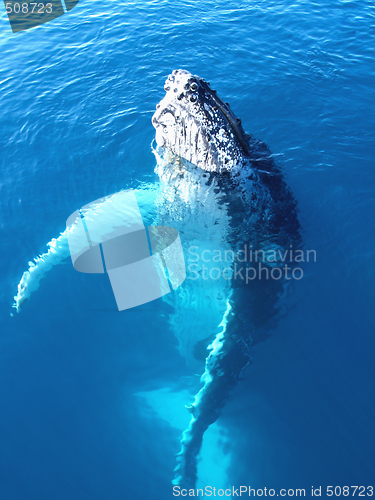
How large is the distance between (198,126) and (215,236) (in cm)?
370

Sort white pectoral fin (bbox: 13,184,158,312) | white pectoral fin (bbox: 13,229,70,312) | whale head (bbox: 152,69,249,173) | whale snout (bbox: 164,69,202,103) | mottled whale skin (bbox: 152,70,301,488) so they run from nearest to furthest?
whale snout (bbox: 164,69,202,103), whale head (bbox: 152,69,249,173), mottled whale skin (bbox: 152,70,301,488), white pectoral fin (bbox: 13,229,70,312), white pectoral fin (bbox: 13,184,158,312)

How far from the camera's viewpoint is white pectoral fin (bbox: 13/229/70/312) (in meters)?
13.2

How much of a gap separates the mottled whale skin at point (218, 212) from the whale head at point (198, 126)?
28mm

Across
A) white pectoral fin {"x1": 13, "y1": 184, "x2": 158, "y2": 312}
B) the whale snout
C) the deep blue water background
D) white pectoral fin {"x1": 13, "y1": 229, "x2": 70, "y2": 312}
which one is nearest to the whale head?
the whale snout

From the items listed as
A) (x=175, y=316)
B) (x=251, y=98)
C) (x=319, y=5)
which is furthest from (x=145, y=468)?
(x=319, y=5)

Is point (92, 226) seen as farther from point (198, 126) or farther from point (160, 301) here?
point (198, 126)

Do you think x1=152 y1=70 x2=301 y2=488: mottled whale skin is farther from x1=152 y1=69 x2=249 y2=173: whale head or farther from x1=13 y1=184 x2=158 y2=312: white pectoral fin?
x1=13 y1=184 x2=158 y2=312: white pectoral fin

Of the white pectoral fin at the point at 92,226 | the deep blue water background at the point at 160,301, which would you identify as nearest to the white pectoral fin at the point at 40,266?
the white pectoral fin at the point at 92,226

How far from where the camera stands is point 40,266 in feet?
44.9

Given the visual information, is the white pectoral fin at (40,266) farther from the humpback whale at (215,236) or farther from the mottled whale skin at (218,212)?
the mottled whale skin at (218,212)

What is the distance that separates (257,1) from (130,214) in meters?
24.3

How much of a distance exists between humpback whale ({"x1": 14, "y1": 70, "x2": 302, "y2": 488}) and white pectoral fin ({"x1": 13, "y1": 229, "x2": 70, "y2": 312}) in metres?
0.11

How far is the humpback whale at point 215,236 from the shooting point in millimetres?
10164

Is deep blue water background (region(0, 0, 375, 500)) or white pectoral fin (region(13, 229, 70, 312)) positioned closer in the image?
deep blue water background (region(0, 0, 375, 500))
